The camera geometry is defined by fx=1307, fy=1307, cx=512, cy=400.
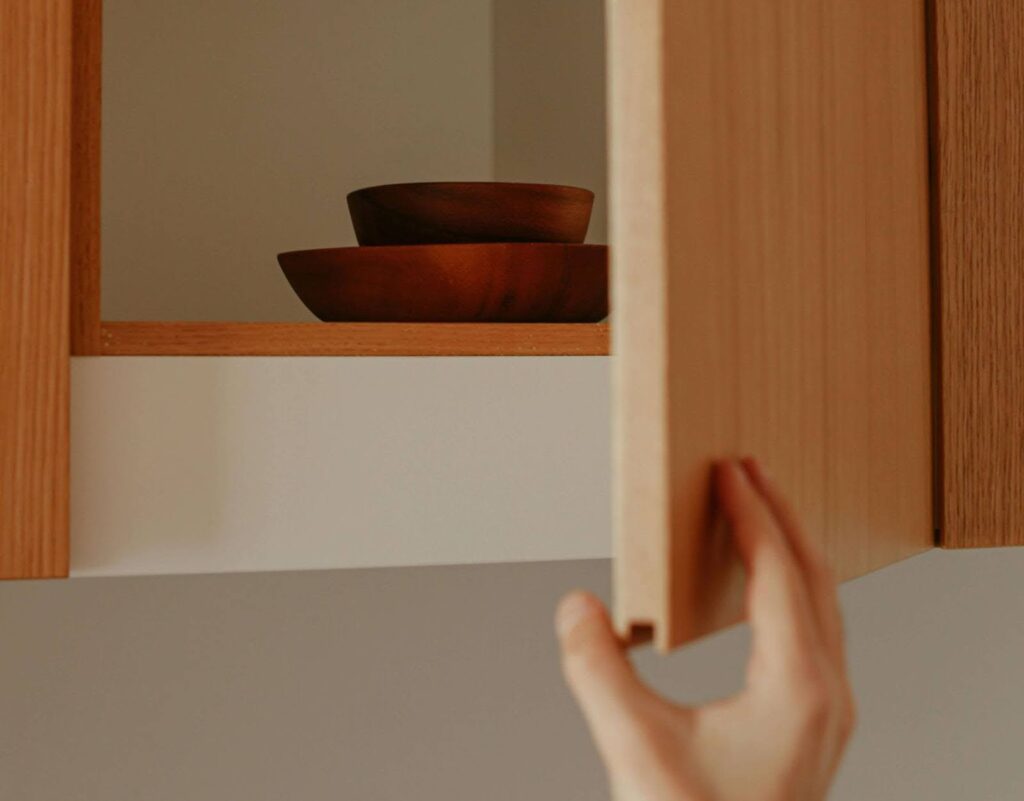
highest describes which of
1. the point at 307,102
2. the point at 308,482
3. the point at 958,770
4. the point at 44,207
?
the point at 307,102

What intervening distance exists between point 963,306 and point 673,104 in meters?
0.36

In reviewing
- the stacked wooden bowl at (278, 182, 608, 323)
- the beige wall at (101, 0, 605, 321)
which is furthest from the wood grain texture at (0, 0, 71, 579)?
the beige wall at (101, 0, 605, 321)

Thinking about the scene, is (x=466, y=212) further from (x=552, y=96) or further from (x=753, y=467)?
(x=753, y=467)

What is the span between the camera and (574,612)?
1.12ft

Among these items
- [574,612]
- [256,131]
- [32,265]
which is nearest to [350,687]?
[256,131]

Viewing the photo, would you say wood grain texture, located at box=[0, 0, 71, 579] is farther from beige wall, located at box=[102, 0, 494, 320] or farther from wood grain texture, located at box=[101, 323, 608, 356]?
beige wall, located at box=[102, 0, 494, 320]

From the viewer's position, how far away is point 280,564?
61 centimetres

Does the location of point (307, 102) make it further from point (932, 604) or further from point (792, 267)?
point (932, 604)

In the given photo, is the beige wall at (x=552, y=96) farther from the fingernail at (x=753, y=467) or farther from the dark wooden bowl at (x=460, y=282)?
the fingernail at (x=753, y=467)

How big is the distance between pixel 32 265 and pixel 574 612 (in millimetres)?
336

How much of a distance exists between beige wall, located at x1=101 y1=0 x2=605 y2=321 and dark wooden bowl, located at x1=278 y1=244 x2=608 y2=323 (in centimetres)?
18

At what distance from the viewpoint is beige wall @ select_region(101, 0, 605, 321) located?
2.81ft

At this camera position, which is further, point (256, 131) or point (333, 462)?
point (256, 131)

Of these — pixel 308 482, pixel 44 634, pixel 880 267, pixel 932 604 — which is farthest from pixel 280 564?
pixel 932 604
